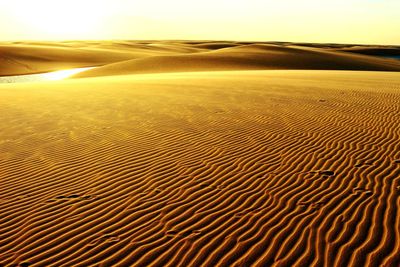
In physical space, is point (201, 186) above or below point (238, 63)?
above

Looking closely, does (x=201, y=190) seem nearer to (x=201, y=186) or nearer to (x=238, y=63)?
(x=201, y=186)

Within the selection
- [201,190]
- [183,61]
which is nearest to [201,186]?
[201,190]

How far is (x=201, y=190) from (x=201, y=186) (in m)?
0.17

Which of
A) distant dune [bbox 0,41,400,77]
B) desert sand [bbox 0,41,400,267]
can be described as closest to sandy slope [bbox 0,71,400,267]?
desert sand [bbox 0,41,400,267]

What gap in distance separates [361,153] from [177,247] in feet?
17.2

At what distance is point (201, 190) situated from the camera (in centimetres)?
668

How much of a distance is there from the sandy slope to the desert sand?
0.02m

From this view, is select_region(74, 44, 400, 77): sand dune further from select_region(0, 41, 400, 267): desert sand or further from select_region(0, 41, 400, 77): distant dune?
select_region(0, 41, 400, 267): desert sand

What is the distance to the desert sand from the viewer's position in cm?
493

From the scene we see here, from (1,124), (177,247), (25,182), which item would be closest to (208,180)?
(177,247)

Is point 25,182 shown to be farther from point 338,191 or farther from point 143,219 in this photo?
point 338,191

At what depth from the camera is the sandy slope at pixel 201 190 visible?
4.91 metres

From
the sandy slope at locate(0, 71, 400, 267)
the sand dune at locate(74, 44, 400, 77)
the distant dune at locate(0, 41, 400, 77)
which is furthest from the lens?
the distant dune at locate(0, 41, 400, 77)

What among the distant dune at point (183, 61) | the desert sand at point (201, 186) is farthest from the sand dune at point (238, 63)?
the desert sand at point (201, 186)
